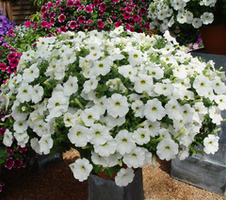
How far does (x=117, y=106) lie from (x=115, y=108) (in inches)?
0.6

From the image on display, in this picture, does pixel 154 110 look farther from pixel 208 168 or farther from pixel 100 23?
pixel 100 23

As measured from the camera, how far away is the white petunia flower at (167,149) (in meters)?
1.10

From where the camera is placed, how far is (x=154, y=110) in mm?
1124

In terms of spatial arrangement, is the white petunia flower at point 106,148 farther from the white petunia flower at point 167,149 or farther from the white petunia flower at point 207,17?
the white petunia flower at point 207,17

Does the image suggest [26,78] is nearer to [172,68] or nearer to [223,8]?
[172,68]


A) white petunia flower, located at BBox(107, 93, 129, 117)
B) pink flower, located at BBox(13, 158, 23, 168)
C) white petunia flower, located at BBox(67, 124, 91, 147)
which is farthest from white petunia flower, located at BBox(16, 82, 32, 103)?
A: pink flower, located at BBox(13, 158, 23, 168)

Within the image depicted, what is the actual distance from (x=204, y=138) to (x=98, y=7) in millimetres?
2318

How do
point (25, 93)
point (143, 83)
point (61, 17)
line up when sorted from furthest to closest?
point (61, 17) < point (25, 93) < point (143, 83)

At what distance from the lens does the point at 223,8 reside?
6.88 ft

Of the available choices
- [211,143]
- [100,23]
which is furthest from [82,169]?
[100,23]

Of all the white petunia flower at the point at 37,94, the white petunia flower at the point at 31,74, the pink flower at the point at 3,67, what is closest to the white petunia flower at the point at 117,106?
the white petunia flower at the point at 37,94

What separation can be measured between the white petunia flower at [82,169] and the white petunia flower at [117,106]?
0.28m

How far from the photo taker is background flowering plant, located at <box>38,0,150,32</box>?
2928 millimetres

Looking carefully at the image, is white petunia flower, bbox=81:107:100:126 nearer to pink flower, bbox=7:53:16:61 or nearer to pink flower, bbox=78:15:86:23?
pink flower, bbox=7:53:16:61
